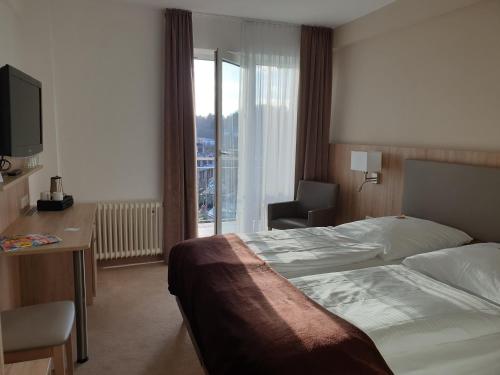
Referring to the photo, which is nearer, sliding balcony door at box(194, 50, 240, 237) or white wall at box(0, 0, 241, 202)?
white wall at box(0, 0, 241, 202)

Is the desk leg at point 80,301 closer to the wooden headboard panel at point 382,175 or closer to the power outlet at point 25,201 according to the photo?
the power outlet at point 25,201

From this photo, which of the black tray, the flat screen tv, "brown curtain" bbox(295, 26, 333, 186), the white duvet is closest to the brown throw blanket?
the white duvet

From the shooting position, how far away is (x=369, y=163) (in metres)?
3.72

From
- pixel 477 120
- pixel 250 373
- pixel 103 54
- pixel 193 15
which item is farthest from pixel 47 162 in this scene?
pixel 477 120

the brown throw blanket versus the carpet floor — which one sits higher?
the brown throw blanket

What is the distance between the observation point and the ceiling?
3691 mm

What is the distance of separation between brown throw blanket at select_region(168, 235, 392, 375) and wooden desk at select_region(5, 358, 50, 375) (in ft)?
2.14

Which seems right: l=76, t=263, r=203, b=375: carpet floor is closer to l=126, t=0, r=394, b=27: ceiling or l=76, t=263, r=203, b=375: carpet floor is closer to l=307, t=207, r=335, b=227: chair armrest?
l=307, t=207, r=335, b=227: chair armrest

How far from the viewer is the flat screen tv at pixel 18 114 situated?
1.95m

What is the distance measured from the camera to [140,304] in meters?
3.24

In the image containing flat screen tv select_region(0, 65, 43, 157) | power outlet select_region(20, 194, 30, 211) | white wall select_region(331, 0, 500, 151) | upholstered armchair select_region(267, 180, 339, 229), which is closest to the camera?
flat screen tv select_region(0, 65, 43, 157)

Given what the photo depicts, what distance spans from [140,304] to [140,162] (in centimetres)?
154

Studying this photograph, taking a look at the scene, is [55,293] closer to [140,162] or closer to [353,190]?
[140,162]

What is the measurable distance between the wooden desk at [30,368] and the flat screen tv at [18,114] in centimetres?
105
